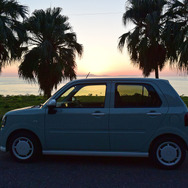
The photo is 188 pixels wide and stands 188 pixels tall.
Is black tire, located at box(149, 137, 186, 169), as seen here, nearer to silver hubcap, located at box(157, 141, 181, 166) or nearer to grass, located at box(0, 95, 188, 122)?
silver hubcap, located at box(157, 141, 181, 166)

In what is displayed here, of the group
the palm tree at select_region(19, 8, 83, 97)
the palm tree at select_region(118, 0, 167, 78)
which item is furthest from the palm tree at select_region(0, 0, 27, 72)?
the palm tree at select_region(118, 0, 167, 78)

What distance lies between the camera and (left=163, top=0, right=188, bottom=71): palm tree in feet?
67.2

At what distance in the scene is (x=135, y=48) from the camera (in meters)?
24.9

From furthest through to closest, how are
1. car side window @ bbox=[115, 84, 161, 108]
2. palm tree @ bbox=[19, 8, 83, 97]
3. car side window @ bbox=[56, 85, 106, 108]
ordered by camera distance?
palm tree @ bbox=[19, 8, 83, 97], car side window @ bbox=[56, 85, 106, 108], car side window @ bbox=[115, 84, 161, 108]

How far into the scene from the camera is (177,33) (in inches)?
853

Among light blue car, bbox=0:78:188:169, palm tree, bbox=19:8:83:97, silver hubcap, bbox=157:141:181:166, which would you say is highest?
palm tree, bbox=19:8:83:97

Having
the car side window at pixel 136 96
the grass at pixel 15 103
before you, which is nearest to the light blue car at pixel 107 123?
the car side window at pixel 136 96

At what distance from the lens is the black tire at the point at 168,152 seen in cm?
544

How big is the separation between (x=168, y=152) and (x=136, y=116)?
833 millimetres

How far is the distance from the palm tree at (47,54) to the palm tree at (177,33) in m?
7.11

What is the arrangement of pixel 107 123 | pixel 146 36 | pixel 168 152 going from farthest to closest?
pixel 146 36
pixel 107 123
pixel 168 152

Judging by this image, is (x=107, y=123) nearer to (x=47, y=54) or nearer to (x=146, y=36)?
(x=47, y=54)

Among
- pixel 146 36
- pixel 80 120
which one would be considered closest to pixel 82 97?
pixel 80 120

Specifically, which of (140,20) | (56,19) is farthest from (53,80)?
(140,20)
